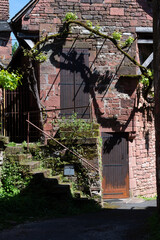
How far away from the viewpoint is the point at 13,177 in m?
7.82

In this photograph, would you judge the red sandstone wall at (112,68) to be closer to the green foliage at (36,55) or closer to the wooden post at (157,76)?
the green foliage at (36,55)

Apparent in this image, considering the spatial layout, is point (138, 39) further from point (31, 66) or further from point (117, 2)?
point (31, 66)

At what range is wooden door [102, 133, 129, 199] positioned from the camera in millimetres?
10133

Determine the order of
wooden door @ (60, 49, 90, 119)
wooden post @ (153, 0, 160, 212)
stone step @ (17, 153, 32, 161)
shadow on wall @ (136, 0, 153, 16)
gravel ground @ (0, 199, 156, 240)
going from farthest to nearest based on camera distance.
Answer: shadow on wall @ (136, 0, 153, 16) < wooden door @ (60, 49, 90, 119) < stone step @ (17, 153, 32, 161) < wooden post @ (153, 0, 160, 212) < gravel ground @ (0, 199, 156, 240)

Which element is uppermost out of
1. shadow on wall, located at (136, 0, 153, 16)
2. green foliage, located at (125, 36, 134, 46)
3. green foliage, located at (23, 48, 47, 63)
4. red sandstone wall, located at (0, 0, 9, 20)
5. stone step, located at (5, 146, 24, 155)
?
red sandstone wall, located at (0, 0, 9, 20)

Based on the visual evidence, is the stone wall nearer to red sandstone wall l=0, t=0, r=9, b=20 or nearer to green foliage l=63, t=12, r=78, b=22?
green foliage l=63, t=12, r=78, b=22

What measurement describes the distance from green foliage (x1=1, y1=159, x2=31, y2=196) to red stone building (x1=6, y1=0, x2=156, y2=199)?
7.26 ft

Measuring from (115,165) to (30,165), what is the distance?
3348mm

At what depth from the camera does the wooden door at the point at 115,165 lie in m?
10.1

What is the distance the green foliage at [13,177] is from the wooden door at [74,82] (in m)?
2.63

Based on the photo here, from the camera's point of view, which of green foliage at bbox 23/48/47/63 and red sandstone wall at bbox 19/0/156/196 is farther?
red sandstone wall at bbox 19/0/156/196

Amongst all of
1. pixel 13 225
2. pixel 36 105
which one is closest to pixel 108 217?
pixel 13 225

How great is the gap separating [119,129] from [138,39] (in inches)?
120

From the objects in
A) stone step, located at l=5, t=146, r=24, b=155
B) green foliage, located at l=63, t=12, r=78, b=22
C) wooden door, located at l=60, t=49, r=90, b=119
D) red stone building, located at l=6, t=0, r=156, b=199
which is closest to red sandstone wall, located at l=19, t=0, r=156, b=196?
red stone building, located at l=6, t=0, r=156, b=199
